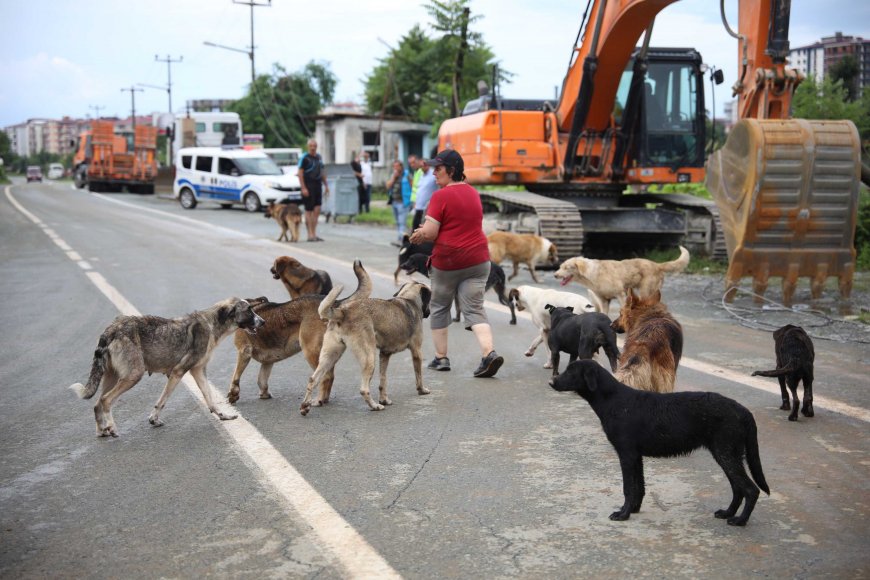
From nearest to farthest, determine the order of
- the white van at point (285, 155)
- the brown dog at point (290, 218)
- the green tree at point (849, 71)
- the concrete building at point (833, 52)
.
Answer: the brown dog at point (290, 218) < the green tree at point (849, 71) < the concrete building at point (833, 52) < the white van at point (285, 155)

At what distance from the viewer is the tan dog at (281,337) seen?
25.1 feet

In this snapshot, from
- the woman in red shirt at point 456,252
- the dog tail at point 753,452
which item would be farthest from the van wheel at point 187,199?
the dog tail at point 753,452

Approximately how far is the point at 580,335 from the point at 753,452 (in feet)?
10.3

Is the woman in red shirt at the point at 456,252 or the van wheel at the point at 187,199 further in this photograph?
the van wheel at the point at 187,199

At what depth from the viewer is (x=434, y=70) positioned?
46219mm

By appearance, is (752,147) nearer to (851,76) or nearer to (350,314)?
(350,314)

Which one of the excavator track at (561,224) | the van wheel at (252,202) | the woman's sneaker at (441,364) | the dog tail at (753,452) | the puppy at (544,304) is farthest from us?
the van wheel at (252,202)

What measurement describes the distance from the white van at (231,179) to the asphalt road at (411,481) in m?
25.1

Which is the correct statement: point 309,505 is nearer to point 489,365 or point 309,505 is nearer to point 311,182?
point 489,365

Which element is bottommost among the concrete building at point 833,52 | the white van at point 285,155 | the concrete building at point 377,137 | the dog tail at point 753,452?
the dog tail at point 753,452

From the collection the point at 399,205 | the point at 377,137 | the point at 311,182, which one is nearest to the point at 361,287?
the point at 399,205

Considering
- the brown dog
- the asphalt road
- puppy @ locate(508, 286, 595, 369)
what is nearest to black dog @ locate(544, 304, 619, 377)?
the asphalt road

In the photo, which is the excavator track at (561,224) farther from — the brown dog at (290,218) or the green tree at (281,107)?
the green tree at (281,107)

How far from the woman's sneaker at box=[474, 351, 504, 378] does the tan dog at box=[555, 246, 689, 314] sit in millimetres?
2931
